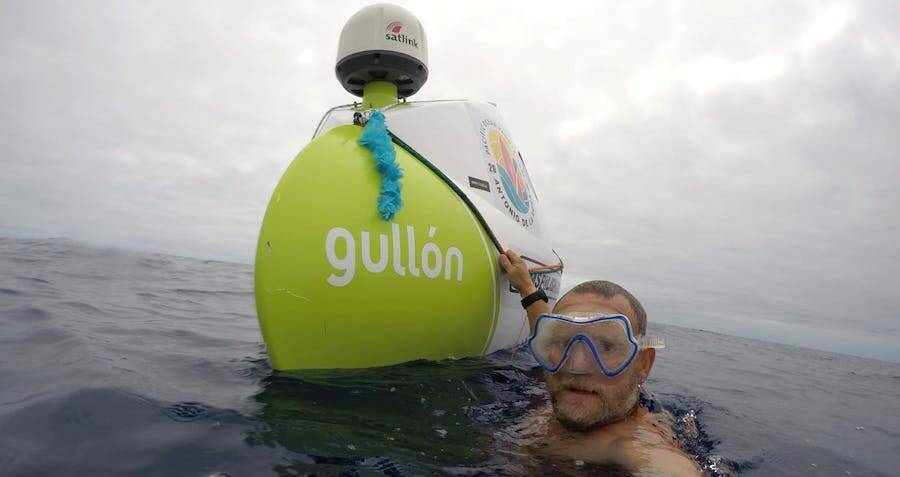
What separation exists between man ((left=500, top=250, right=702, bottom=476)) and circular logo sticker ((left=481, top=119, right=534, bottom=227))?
2.77m

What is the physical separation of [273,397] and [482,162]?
10.2 feet

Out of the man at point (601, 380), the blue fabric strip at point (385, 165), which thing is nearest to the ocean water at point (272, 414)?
the man at point (601, 380)

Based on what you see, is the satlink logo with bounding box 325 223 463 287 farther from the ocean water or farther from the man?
the man

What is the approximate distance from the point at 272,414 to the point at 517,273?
7.37 feet

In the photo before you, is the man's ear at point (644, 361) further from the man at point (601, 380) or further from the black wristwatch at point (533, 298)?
the black wristwatch at point (533, 298)

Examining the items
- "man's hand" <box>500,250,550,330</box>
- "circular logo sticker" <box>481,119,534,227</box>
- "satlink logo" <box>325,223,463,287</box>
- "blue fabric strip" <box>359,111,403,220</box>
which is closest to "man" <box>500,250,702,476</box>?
"satlink logo" <box>325,223,463,287</box>

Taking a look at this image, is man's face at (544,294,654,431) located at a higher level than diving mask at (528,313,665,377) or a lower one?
lower

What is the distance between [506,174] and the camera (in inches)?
216

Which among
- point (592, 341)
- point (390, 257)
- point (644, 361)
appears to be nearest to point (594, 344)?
point (592, 341)

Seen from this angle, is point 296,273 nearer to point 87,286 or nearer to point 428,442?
point 428,442

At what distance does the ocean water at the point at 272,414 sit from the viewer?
204 cm

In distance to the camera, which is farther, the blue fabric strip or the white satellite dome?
the white satellite dome

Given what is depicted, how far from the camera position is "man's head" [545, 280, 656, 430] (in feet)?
7.56

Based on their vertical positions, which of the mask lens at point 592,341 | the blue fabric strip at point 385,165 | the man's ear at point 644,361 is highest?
the blue fabric strip at point 385,165
